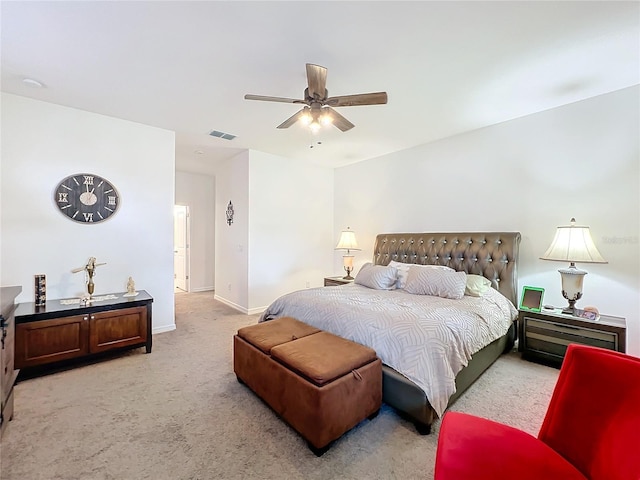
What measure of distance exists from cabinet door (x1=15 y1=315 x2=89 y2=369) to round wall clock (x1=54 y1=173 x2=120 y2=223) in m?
1.24

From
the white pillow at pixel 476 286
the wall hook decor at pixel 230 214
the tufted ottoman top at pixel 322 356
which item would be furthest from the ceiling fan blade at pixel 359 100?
the wall hook decor at pixel 230 214

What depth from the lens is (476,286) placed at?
3201mm

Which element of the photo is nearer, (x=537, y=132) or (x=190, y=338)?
(x=537, y=132)

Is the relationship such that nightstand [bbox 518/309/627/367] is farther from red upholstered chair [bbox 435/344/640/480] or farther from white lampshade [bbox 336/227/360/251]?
white lampshade [bbox 336/227/360/251]

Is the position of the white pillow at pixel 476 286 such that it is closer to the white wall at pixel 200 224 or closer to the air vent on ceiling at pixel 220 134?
the air vent on ceiling at pixel 220 134

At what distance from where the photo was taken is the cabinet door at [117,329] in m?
2.94

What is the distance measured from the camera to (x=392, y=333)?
211 cm

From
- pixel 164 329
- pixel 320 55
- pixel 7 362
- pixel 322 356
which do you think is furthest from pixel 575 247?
pixel 164 329

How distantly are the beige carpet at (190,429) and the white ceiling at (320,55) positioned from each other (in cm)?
278

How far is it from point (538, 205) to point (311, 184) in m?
3.69

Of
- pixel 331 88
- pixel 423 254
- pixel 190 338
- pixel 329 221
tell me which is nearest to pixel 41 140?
pixel 190 338

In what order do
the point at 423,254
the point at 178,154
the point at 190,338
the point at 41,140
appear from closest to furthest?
the point at 41,140 → the point at 190,338 → the point at 423,254 → the point at 178,154

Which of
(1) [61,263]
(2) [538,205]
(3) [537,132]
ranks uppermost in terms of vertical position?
(3) [537,132]

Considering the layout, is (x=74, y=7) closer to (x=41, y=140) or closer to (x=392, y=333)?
(x=41, y=140)
